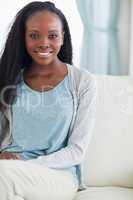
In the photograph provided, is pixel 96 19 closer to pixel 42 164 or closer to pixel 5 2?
pixel 5 2

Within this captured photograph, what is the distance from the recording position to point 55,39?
164 cm

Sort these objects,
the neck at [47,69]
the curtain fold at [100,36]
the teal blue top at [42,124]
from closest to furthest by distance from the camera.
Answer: the teal blue top at [42,124] → the neck at [47,69] → the curtain fold at [100,36]

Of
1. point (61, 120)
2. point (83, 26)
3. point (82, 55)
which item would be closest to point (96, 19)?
point (83, 26)

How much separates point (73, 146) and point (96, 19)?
153 centimetres

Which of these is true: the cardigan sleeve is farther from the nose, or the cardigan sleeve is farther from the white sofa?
the nose

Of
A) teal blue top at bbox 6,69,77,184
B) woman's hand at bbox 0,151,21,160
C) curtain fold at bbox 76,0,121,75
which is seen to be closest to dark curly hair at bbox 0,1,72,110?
teal blue top at bbox 6,69,77,184

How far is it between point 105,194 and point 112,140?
0.28 meters

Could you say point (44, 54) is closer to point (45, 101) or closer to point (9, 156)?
point (45, 101)

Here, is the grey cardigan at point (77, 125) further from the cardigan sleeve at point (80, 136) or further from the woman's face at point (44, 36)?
the woman's face at point (44, 36)

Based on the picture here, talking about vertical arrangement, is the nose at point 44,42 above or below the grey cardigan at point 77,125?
above

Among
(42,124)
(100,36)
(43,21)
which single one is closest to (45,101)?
(42,124)

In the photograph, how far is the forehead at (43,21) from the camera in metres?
1.60

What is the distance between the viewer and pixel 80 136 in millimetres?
1597

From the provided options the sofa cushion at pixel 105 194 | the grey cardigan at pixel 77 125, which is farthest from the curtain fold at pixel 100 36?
the sofa cushion at pixel 105 194
